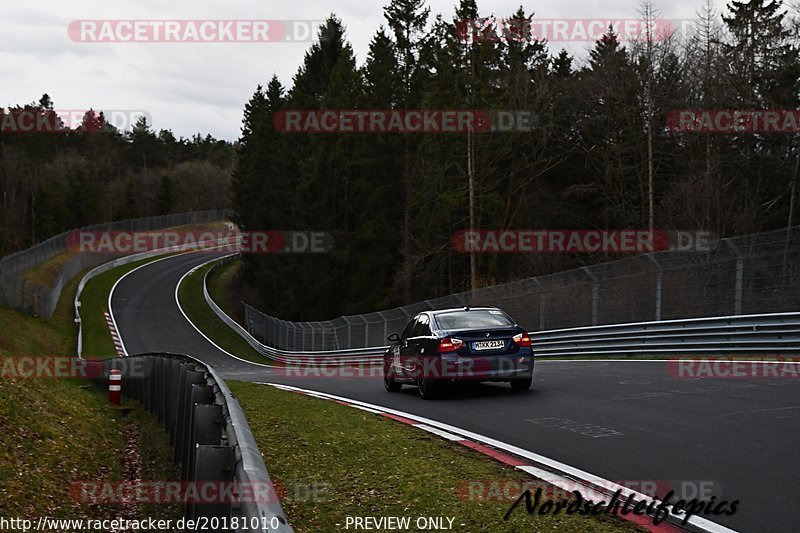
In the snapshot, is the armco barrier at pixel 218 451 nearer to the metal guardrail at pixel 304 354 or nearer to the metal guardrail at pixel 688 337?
the metal guardrail at pixel 688 337

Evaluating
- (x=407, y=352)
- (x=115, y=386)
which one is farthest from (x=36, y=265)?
(x=407, y=352)

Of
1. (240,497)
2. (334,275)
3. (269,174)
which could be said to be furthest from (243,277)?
(240,497)

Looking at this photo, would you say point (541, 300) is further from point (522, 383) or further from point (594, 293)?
point (522, 383)

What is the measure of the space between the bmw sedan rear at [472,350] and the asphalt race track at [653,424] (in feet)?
1.19

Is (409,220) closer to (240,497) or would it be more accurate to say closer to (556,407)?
(556,407)

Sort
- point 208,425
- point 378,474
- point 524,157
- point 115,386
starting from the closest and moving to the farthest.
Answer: point 208,425
point 378,474
point 115,386
point 524,157

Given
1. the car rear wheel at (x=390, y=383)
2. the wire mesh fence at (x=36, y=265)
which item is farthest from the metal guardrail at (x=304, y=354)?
the car rear wheel at (x=390, y=383)

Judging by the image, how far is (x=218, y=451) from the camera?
4660mm

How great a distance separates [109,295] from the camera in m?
64.2

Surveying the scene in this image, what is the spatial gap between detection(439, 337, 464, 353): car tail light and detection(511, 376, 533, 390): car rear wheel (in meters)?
1.14

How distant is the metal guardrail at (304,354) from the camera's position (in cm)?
3338

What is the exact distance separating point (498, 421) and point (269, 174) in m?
63.0

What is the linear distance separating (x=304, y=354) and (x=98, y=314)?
66.3ft

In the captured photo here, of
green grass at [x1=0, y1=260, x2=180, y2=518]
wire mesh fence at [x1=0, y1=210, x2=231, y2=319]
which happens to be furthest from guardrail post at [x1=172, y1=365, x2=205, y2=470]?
wire mesh fence at [x1=0, y1=210, x2=231, y2=319]
